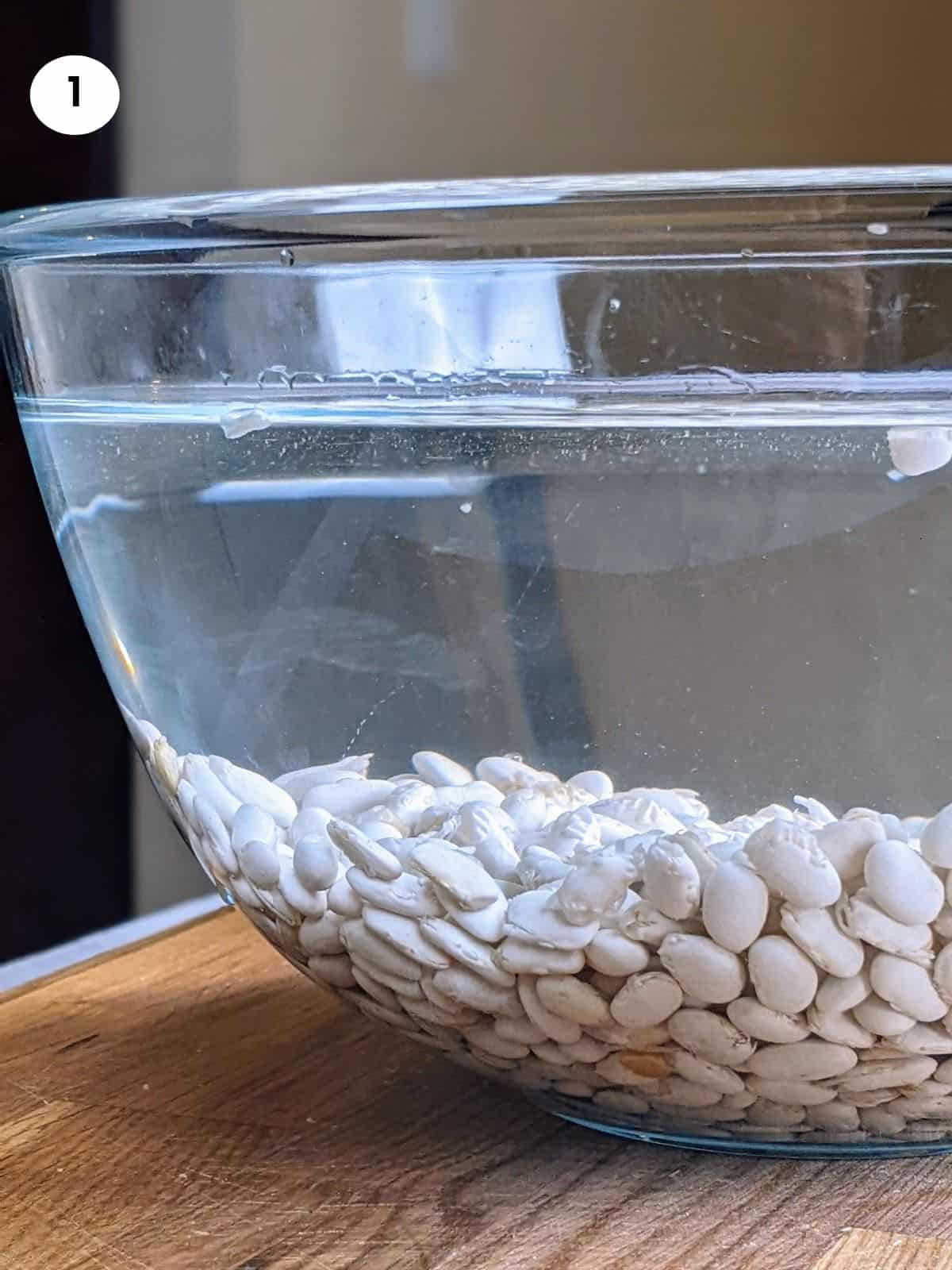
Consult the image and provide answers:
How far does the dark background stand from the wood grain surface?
0.59 feet

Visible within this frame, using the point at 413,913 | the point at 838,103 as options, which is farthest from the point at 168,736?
the point at 838,103

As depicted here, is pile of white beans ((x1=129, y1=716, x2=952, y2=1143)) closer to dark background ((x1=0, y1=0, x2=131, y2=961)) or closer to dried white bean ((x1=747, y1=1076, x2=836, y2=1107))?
dried white bean ((x1=747, y1=1076, x2=836, y2=1107))

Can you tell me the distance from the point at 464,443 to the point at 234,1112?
0.61ft

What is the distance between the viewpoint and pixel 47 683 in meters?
0.64

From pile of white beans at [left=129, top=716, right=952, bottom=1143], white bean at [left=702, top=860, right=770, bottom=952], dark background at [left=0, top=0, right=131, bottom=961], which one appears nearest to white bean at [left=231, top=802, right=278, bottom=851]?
pile of white beans at [left=129, top=716, right=952, bottom=1143]

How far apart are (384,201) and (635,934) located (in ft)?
0.50

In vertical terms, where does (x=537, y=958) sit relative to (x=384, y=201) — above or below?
below

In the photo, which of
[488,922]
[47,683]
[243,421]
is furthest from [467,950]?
[47,683]

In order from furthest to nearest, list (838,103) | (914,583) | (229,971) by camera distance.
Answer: (838,103)
(229,971)
(914,583)

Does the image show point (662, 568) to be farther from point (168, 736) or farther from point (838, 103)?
point (838, 103)

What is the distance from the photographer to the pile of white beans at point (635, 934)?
0.31m

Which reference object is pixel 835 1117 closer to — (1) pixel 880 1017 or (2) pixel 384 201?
(1) pixel 880 1017

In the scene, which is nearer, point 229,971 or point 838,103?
point 229,971

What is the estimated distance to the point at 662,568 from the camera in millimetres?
322
